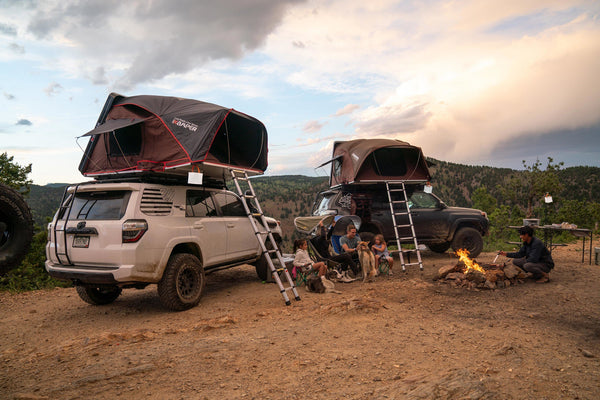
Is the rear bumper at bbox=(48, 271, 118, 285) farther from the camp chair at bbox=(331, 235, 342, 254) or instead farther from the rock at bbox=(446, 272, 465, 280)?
the rock at bbox=(446, 272, 465, 280)

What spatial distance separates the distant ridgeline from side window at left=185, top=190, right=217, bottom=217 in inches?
1009

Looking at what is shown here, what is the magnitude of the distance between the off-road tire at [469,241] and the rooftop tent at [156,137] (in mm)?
6711

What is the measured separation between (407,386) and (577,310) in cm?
383

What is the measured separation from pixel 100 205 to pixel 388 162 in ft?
23.1

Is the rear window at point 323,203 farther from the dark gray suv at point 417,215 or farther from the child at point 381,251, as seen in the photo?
the child at point 381,251

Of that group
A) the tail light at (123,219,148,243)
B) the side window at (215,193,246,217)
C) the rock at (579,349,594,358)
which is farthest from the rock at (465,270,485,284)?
the tail light at (123,219,148,243)

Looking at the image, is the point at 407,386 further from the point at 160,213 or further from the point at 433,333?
the point at 160,213

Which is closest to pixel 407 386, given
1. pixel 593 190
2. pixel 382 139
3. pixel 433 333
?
pixel 433 333

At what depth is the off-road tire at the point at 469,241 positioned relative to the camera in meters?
10.6

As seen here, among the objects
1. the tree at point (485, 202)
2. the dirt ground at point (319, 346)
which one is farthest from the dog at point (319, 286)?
the tree at point (485, 202)

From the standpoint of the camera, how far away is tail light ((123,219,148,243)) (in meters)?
5.27

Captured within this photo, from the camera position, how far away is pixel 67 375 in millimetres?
3633

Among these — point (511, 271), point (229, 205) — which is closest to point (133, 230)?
point (229, 205)

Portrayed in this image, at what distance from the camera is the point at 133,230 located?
5320 millimetres
